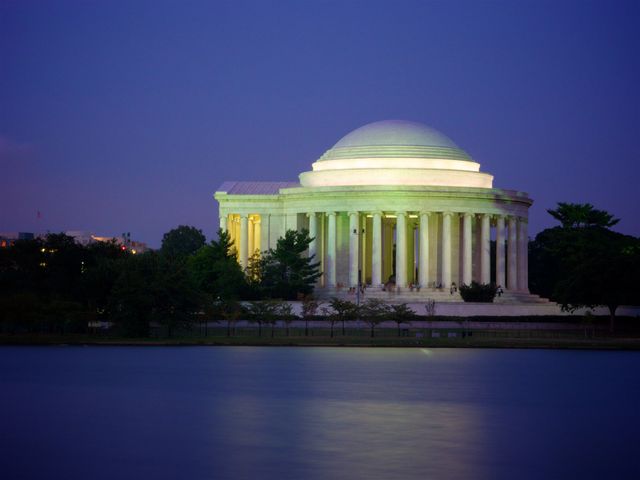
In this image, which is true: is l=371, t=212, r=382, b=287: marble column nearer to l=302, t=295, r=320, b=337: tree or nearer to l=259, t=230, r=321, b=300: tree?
l=259, t=230, r=321, b=300: tree

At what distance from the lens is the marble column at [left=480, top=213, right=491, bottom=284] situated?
141875 mm

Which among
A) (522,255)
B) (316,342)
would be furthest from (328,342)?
(522,255)

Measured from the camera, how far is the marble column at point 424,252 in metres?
139

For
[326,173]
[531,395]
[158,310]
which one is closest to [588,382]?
[531,395]

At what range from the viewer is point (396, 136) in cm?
14588

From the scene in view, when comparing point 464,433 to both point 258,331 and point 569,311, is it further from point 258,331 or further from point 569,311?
point 569,311

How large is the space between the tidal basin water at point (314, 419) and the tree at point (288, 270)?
5072 centimetres

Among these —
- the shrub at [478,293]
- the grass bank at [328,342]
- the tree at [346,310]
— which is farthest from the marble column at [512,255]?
the grass bank at [328,342]

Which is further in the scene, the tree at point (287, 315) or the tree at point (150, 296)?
the tree at point (287, 315)

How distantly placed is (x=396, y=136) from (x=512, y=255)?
17275 millimetres

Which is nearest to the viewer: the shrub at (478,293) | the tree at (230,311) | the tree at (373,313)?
the tree at (373,313)

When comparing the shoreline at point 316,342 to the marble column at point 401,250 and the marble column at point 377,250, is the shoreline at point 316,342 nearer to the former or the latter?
the marble column at point 401,250

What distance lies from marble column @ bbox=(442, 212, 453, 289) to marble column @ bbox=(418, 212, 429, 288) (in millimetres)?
1689

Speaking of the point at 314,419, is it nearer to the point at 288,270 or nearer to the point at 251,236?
the point at 288,270
